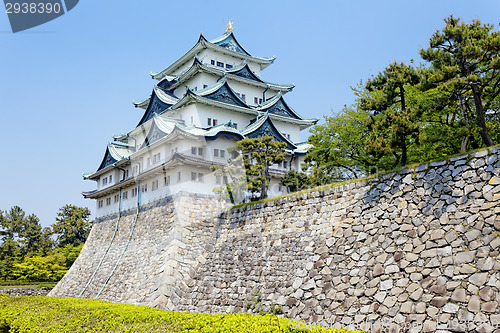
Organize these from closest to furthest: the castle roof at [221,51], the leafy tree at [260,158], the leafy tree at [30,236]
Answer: the leafy tree at [260,158]
the castle roof at [221,51]
the leafy tree at [30,236]

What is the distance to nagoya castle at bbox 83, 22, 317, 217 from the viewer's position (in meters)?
24.6

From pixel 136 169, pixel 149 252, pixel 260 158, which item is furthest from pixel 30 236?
pixel 260 158

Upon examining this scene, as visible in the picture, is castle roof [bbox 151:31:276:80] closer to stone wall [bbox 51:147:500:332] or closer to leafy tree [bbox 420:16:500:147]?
stone wall [bbox 51:147:500:332]

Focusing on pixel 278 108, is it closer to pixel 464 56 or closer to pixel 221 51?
pixel 221 51

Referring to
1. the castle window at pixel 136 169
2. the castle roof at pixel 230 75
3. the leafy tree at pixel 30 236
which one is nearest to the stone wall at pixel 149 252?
the castle window at pixel 136 169

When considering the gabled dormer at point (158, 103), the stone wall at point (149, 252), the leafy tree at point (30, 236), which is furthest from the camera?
the leafy tree at point (30, 236)

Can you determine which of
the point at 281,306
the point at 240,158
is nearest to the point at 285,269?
the point at 281,306

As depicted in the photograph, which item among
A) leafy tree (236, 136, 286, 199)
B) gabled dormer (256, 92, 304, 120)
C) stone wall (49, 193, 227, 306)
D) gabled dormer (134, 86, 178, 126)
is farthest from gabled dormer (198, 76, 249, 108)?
stone wall (49, 193, 227, 306)

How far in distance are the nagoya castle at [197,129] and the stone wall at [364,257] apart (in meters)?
5.07

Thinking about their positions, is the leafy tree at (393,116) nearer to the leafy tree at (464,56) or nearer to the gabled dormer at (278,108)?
the leafy tree at (464,56)

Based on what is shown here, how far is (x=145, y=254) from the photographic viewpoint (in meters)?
23.3

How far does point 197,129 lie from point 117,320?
15782 millimetres

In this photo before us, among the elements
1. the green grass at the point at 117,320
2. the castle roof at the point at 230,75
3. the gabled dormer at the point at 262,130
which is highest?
the castle roof at the point at 230,75

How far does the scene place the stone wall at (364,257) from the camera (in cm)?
1024
